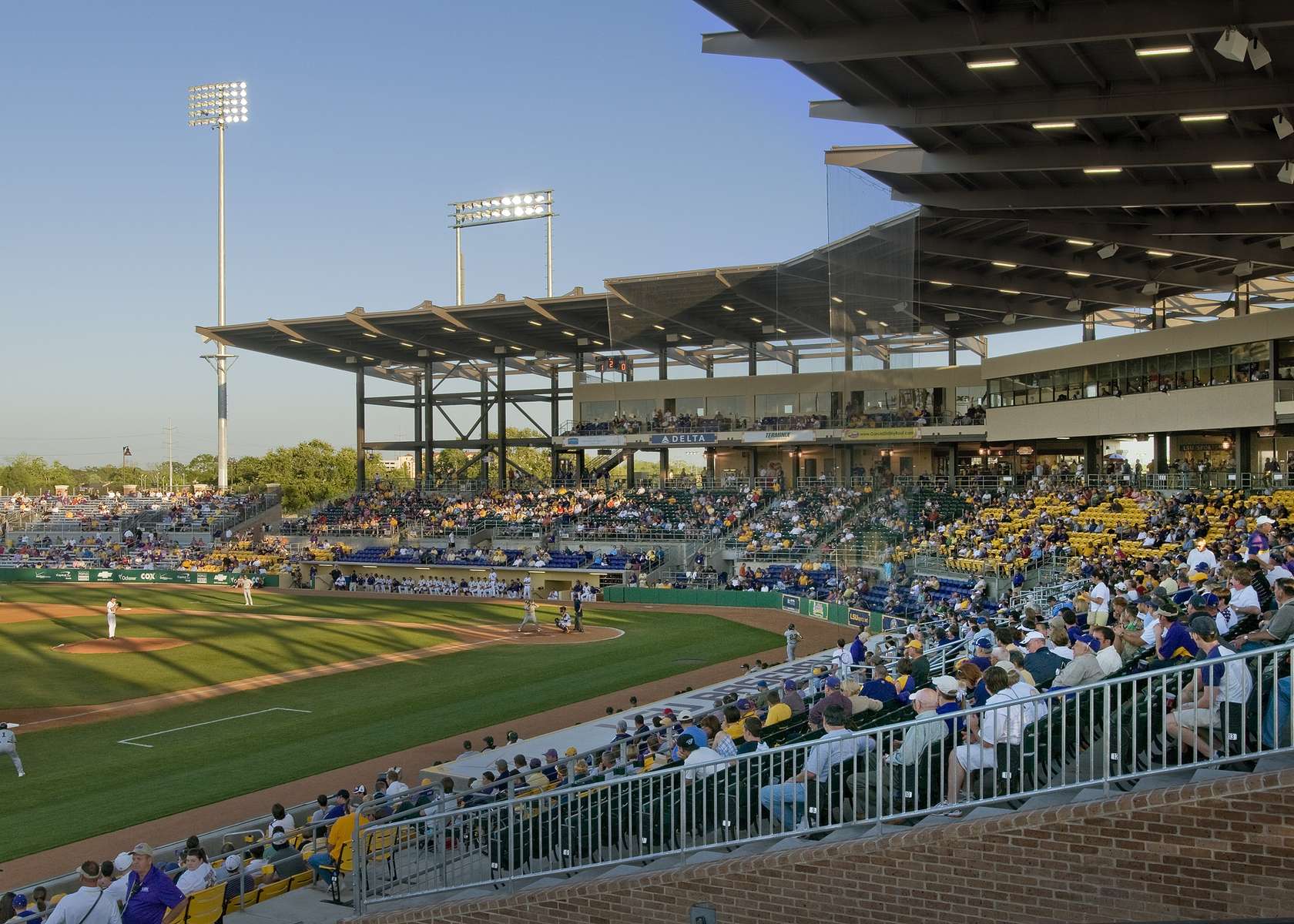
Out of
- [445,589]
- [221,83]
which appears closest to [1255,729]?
[445,589]

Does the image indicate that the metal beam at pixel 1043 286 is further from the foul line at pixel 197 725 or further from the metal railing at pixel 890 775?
the metal railing at pixel 890 775

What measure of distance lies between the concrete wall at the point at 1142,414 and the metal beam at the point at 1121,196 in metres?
12.2

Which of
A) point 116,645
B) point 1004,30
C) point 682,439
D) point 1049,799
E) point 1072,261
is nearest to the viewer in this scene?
point 1049,799

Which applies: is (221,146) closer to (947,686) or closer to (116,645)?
(116,645)

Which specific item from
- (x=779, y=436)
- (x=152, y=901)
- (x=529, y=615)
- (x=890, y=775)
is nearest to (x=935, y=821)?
(x=890, y=775)

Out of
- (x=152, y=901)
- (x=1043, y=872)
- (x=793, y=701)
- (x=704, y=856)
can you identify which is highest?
(x=1043, y=872)

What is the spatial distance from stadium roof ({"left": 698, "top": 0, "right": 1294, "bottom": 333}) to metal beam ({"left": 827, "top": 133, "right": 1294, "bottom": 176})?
0.09ft

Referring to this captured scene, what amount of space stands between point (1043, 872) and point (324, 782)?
13.6 meters

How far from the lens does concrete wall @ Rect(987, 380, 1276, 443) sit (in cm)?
3434

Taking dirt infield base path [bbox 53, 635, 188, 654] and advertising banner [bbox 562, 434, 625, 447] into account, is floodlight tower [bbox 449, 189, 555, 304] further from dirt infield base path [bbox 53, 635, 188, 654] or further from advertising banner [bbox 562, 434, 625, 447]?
dirt infield base path [bbox 53, 635, 188, 654]

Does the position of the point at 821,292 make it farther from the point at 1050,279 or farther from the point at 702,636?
the point at 702,636

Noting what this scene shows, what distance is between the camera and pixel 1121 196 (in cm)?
2409

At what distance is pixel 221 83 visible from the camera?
7212cm

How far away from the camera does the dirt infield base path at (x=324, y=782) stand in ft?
46.9
